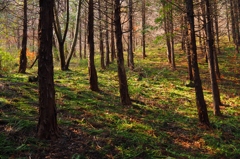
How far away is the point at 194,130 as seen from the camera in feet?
28.8

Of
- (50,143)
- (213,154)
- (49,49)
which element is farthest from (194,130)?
(49,49)

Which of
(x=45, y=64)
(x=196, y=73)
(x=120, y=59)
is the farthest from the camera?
(x=120, y=59)

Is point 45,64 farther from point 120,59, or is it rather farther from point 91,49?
point 91,49

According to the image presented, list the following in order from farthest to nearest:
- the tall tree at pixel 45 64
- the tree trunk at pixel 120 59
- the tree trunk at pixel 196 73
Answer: the tree trunk at pixel 120 59 → the tree trunk at pixel 196 73 → the tall tree at pixel 45 64

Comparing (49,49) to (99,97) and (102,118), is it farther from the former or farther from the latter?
(99,97)

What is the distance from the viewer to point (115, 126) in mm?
7484

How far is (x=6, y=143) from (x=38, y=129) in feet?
2.49

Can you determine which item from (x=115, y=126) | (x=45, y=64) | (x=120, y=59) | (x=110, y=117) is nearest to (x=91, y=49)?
(x=120, y=59)

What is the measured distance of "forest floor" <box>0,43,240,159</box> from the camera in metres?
5.27

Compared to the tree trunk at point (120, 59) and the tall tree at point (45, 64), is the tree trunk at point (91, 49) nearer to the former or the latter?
the tree trunk at point (120, 59)

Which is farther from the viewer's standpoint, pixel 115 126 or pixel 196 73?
pixel 196 73

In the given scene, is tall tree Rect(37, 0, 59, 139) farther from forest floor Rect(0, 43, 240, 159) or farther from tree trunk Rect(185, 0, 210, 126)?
tree trunk Rect(185, 0, 210, 126)

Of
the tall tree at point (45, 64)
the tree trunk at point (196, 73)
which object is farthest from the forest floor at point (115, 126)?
the tall tree at point (45, 64)

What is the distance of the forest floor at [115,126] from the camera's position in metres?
5.27
